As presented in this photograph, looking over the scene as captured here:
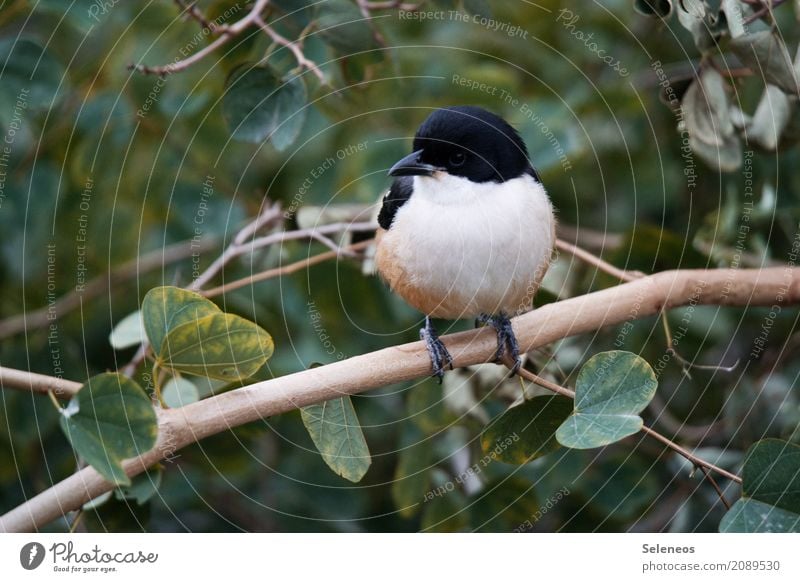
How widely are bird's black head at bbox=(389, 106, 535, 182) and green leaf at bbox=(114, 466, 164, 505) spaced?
2.31ft

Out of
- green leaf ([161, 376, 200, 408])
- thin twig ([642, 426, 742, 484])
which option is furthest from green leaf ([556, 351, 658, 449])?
green leaf ([161, 376, 200, 408])

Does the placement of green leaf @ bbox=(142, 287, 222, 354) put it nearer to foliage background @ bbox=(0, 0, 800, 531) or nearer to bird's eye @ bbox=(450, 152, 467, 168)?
foliage background @ bbox=(0, 0, 800, 531)

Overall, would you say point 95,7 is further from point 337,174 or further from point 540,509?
point 540,509

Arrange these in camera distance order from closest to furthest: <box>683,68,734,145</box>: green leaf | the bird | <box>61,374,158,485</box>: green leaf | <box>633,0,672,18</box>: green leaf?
1. <box>61,374,158,485</box>: green leaf
2. <box>633,0,672,18</box>: green leaf
3. the bird
4. <box>683,68,734,145</box>: green leaf

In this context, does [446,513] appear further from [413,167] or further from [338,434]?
[413,167]

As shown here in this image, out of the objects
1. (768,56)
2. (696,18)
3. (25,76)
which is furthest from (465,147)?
(25,76)

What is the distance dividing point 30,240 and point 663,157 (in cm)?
180

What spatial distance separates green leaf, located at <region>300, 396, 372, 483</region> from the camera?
1.45 meters

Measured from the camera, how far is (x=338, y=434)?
147 centimetres

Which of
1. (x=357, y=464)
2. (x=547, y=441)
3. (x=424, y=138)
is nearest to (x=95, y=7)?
(x=424, y=138)

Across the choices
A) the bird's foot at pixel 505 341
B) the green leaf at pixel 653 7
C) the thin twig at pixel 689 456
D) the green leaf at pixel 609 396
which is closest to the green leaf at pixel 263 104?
the bird's foot at pixel 505 341

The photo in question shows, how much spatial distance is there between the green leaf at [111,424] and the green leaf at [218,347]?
0.11 m

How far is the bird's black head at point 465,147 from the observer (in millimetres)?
1733

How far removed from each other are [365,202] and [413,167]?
2.07 ft
